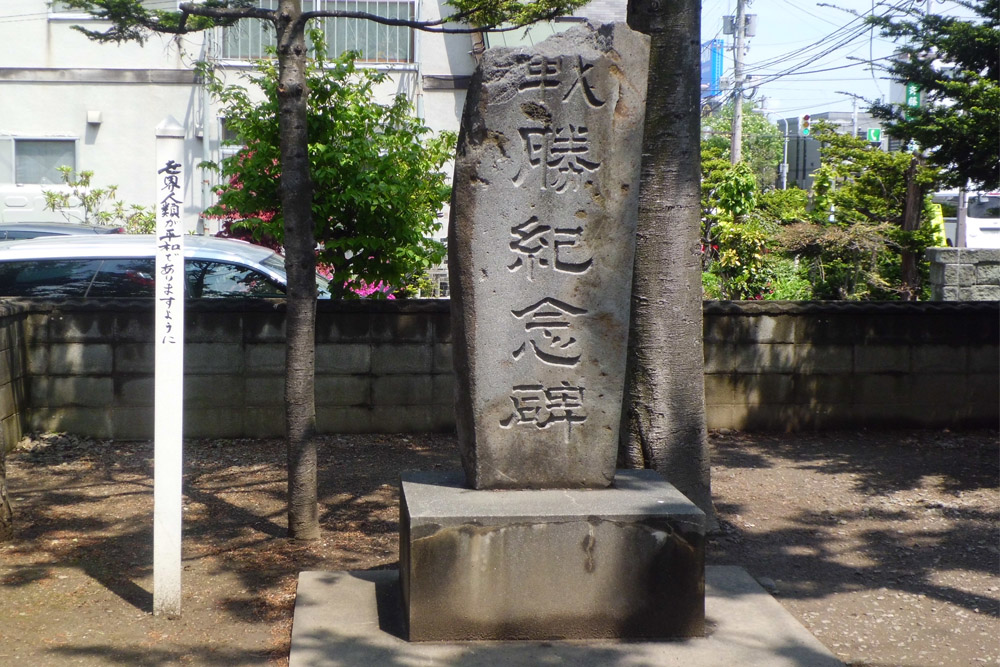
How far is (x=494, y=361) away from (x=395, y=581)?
4.60 feet

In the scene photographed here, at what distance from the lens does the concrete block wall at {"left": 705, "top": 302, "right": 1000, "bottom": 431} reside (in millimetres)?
8750

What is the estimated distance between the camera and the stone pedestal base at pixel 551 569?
4.32m

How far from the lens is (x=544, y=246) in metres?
4.56

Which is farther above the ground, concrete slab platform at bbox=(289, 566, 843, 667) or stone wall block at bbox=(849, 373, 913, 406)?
stone wall block at bbox=(849, 373, 913, 406)

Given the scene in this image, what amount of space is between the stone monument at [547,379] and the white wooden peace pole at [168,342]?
1.12 meters

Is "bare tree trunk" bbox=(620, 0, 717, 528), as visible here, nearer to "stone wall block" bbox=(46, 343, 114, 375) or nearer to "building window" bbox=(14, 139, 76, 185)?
"stone wall block" bbox=(46, 343, 114, 375)

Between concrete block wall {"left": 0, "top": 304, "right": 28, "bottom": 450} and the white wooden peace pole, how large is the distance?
11.4 feet

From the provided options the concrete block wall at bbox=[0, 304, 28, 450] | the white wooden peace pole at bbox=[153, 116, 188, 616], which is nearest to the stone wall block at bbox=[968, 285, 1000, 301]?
the white wooden peace pole at bbox=[153, 116, 188, 616]

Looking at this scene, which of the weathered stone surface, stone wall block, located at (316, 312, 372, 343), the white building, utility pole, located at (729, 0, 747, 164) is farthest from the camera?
utility pole, located at (729, 0, 747, 164)

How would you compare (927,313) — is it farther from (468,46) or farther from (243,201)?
(468,46)

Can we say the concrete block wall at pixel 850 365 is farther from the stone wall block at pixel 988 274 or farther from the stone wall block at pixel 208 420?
the stone wall block at pixel 208 420

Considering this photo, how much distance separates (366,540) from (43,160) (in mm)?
15410

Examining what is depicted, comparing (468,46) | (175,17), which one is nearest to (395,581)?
(175,17)

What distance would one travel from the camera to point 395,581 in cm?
517
